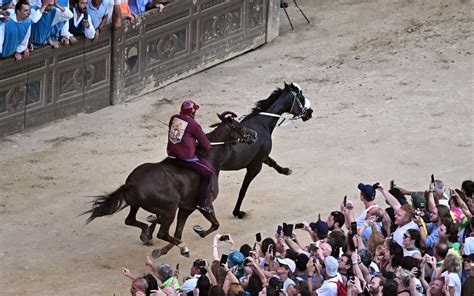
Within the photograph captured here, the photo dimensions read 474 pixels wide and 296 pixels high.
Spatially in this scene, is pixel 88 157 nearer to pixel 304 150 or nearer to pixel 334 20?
pixel 304 150

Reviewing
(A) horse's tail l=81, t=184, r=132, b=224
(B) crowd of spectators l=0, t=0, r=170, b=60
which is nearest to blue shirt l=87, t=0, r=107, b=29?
(B) crowd of spectators l=0, t=0, r=170, b=60

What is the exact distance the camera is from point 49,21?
21766 millimetres

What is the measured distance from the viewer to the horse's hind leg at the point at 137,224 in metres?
17.5

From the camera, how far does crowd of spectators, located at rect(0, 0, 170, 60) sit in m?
21.1

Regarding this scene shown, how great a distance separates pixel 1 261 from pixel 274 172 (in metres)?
5.11

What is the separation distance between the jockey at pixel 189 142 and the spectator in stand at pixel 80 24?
17.5 feet

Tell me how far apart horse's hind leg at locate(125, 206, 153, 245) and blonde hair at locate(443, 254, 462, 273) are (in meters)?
4.57

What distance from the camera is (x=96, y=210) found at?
1694 cm

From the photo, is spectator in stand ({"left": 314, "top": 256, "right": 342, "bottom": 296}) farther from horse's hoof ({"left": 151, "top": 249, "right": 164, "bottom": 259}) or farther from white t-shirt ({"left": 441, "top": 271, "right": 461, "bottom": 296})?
horse's hoof ({"left": 151, "top": 249, "right": 164, "bottom": 259})

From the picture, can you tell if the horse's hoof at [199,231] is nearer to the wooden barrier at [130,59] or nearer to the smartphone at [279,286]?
the smartphone at [279,286]

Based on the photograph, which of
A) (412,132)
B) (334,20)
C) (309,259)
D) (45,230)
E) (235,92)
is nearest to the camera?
(309,259)

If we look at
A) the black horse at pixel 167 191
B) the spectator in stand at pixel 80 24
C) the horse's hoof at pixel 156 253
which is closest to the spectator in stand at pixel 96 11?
the spectator in stand at pixel 80 24

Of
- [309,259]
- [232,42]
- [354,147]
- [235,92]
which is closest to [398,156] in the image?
[354,147]

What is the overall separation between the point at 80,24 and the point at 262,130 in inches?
191
